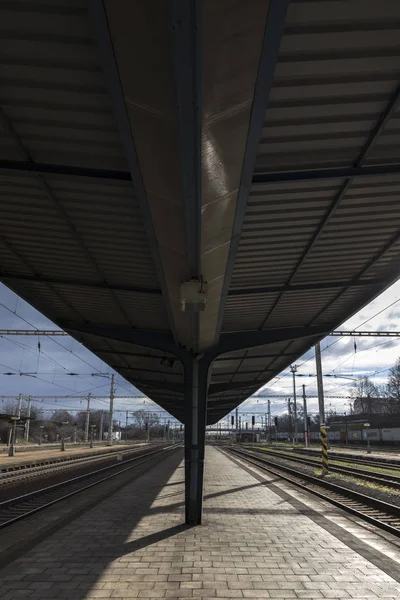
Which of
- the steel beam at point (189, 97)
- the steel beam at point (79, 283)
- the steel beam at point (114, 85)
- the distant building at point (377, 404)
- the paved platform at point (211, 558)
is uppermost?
the distant building at point (377, 404)

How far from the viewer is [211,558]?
6699 millimetres

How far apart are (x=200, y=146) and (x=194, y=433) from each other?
756 cm

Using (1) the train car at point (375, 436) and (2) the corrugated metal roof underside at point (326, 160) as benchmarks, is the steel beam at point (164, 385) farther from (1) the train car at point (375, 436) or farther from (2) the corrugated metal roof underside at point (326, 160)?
(1) the train car at point (375, 436)

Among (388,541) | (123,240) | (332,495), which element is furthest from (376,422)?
(123,240)

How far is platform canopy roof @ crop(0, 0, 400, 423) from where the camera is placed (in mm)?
2779

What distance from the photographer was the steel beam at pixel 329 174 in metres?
5.10

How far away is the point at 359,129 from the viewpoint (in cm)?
453

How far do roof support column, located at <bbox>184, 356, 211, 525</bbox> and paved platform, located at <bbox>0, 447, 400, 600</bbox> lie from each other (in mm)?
496

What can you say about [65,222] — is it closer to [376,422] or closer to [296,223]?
[296,223]

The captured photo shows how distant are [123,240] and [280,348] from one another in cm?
1016

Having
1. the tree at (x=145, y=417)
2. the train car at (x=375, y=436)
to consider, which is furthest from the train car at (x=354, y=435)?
the tree at (x=145, y=417)

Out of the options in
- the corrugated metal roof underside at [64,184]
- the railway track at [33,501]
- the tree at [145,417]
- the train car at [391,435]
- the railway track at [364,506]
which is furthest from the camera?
the tree at [145,417]

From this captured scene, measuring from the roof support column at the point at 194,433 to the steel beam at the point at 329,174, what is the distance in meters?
6.00

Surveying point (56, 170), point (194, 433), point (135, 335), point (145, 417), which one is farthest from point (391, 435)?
point (145, 417)
